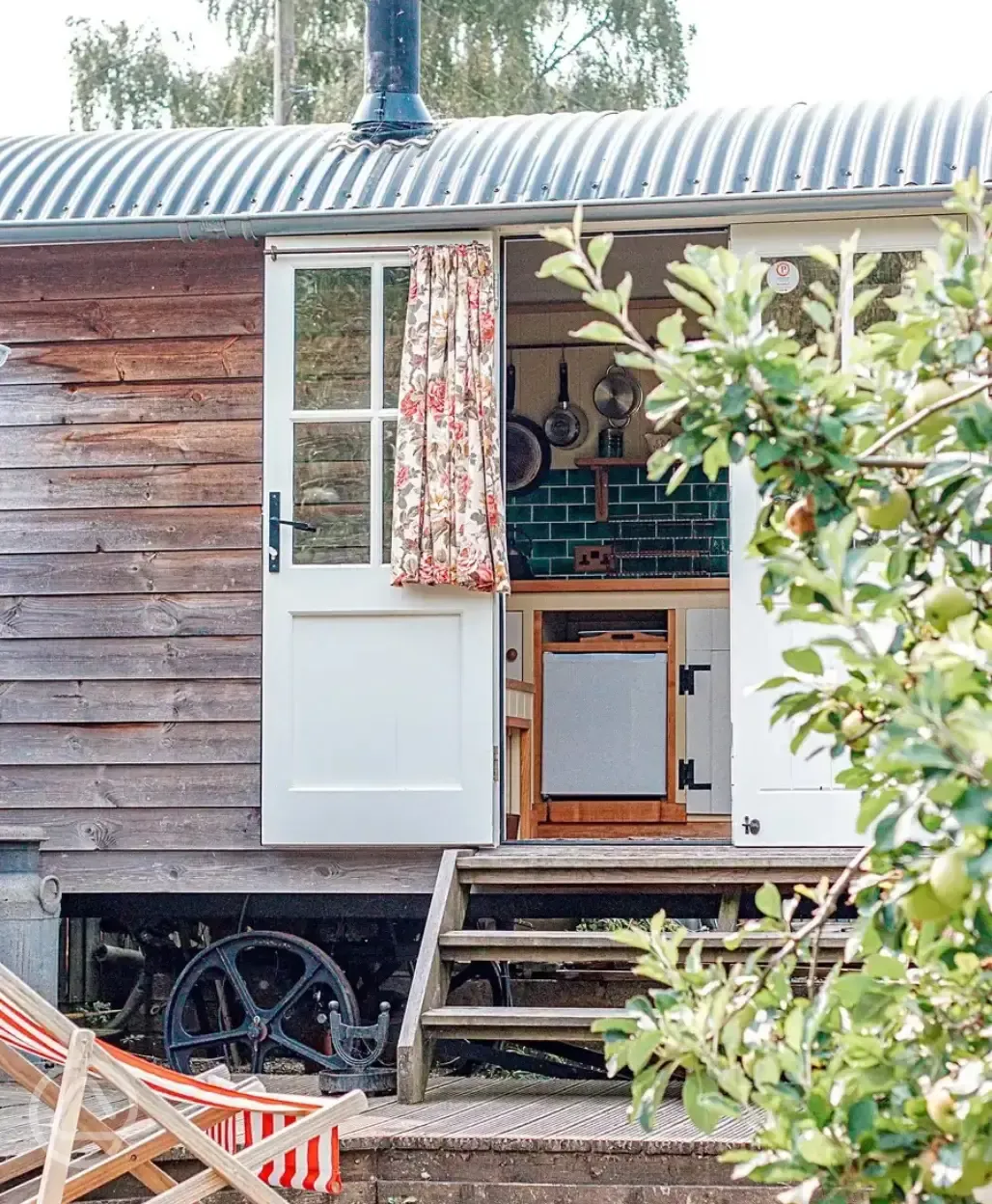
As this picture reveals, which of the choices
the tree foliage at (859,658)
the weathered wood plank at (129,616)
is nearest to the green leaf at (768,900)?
the tree foliage at (859,658)

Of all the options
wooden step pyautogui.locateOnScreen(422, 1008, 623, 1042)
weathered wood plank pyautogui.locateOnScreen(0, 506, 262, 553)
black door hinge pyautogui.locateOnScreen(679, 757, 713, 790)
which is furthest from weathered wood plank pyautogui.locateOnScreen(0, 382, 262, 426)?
black door hinge pyautogui.locateOnScreen(679, 757, 713, 790)

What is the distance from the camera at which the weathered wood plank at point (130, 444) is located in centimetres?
596

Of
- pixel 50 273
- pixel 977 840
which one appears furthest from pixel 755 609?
pixel 977 840

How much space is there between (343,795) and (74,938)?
1861 millimetres

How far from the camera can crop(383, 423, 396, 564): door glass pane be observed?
5.79 metres

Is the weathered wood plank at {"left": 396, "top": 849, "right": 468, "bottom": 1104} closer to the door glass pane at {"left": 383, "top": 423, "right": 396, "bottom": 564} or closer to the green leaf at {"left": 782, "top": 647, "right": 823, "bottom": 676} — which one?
the door glass pane at {"left": 383, "top": 423, "right": 396, "bottom": 564}

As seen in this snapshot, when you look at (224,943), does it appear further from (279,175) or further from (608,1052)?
(608,1052)

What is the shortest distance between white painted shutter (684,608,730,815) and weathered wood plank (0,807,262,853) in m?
2.51

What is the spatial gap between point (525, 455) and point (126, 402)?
324 cm

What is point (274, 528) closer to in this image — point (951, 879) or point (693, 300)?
point (693, 300)

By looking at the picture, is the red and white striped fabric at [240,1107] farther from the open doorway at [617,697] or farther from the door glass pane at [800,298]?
the open doorway at [617,697]

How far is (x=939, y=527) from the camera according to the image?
6.35ft

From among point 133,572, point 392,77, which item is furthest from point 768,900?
point 392,77

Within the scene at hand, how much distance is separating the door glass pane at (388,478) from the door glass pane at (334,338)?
0.37 feet
